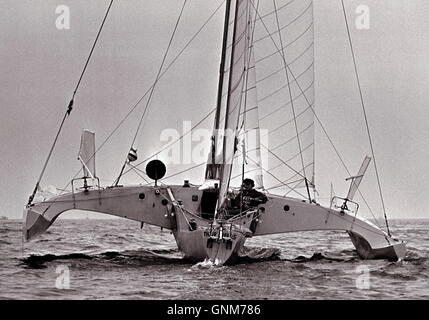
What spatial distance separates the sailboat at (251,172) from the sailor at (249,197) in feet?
0.47

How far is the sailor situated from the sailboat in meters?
0.14

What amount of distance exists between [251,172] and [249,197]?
2.45 metres

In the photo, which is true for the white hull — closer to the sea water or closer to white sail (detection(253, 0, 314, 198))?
the sea water

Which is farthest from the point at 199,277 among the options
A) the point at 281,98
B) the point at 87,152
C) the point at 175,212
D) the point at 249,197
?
the point at 281,98

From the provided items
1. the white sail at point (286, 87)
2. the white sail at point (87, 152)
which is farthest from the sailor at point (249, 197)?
the white sail at point (87, 152)

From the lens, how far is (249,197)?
25656 mm

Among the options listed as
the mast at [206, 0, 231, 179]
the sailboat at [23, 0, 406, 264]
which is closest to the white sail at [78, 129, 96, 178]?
the sailboat at [23, 0, 406, 264]

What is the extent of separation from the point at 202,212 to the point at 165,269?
4749mm

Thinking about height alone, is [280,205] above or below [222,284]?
above

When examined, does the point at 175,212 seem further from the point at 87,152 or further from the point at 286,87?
the point at 286,87

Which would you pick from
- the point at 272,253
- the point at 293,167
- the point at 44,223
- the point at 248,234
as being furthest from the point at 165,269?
the point at 293,167
